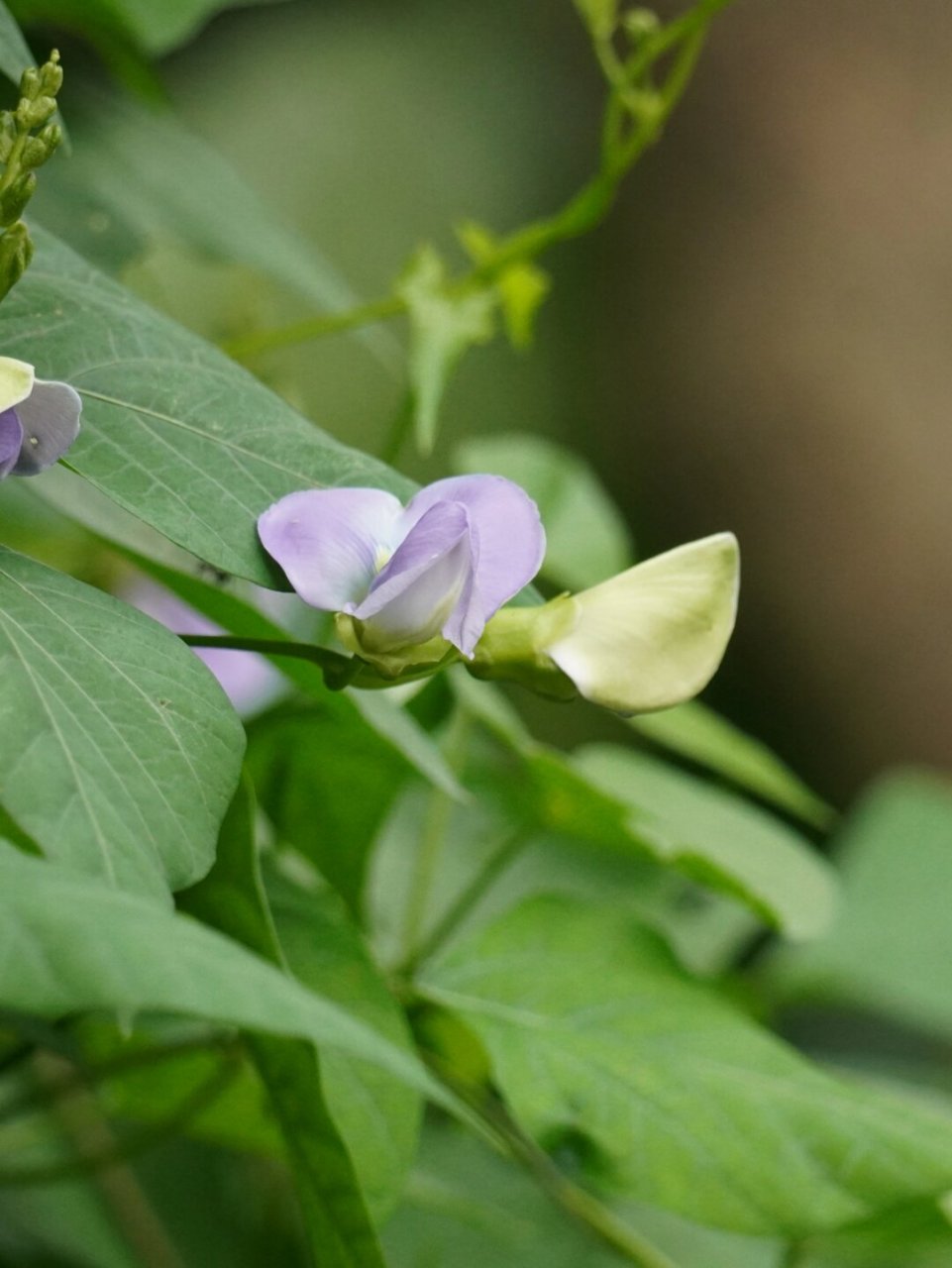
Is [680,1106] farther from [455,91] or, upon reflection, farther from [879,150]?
[455,91]

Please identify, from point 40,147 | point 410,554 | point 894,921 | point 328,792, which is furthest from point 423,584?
point 894,921

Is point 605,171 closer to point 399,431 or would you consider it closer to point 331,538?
point 399,431

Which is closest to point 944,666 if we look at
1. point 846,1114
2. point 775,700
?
point 775,700

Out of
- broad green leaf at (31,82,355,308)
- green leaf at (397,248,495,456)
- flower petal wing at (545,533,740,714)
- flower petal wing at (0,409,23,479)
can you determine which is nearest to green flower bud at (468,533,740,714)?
flower petal wing at (545,533,740,714)

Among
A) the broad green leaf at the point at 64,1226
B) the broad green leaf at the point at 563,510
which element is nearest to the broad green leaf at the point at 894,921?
the broad green leaf at the point at 563,510

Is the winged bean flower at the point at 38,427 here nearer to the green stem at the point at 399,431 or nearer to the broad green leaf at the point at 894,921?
the green stem at the point at 399,431

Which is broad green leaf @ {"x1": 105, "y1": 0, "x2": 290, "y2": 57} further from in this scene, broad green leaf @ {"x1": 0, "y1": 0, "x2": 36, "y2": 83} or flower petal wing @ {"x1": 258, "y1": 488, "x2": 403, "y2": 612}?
flower petal wing @ {"x1": 258, "y1": 488, "x2": 403, "y2": 612}
